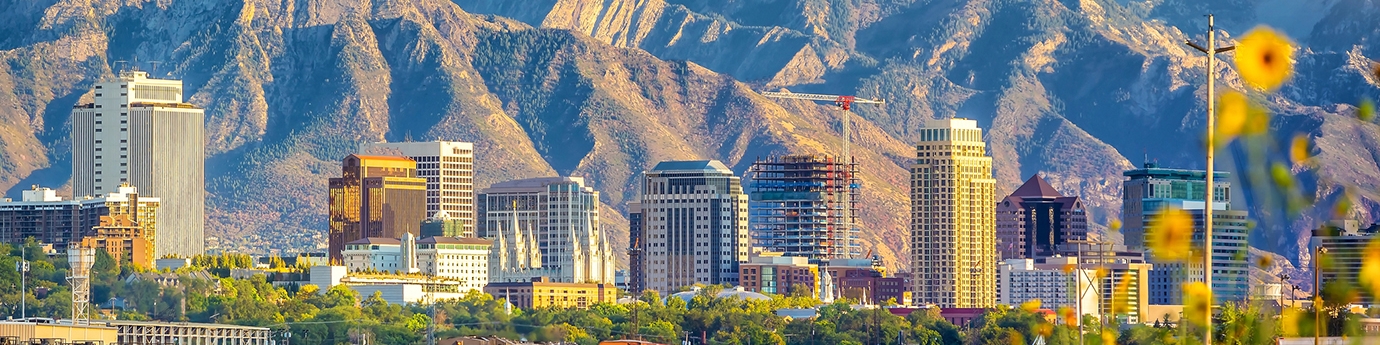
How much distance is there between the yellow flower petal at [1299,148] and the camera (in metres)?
24.8

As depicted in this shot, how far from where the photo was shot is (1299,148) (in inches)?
981

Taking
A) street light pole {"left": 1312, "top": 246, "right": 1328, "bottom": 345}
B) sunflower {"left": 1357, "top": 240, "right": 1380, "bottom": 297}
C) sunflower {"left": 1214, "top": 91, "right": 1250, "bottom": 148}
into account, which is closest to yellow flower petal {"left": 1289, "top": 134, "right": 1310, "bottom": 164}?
sunflower {"left": 1214, "top": 91, "right": 1250, "bottom": 148}

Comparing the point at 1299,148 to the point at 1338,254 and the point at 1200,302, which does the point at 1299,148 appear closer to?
the point at 1200,302

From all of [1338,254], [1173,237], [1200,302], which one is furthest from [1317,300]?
[1173,237]

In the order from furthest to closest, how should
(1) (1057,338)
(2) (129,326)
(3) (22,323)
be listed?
(2) (129,326) → (3) (22,323) → (1) (1057,338)

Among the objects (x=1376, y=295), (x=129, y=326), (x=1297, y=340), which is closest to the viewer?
(x=1376, y=295)

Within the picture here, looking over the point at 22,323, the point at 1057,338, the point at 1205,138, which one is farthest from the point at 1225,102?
the point at 22,323

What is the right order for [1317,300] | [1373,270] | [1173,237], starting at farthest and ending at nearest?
[1317,300]
[1173,237]
[1373,270]

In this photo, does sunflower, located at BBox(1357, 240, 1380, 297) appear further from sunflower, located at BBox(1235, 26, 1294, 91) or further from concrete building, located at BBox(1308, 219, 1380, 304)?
sunflower, located at BBox(1235, 26, 1294, 91)

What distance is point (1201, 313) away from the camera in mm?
26938

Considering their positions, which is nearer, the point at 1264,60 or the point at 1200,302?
the point at 1264,60

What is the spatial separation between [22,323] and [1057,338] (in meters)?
55.8

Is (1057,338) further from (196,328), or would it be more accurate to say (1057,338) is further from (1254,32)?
(1254,32)

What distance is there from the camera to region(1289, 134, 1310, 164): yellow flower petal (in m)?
24.8
